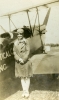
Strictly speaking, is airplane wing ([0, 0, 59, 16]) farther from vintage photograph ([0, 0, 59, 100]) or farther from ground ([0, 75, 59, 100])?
ground ([0, 75, 59, 100])

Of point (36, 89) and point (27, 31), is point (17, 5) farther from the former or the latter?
point (36, 89)

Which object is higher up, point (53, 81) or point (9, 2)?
point (9, 2)

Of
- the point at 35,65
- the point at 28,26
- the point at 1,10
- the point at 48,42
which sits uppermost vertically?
the point at 1,10

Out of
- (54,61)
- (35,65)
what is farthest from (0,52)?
(54,61)

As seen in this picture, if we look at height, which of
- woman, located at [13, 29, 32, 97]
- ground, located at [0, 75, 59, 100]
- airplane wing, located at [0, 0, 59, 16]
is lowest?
ground, located at [0, 75, 59, 100]

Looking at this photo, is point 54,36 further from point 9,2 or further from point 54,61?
point 9,2

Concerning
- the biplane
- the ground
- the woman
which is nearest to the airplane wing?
the biplane

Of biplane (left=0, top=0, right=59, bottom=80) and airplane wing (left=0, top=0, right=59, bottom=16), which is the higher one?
airplane wing (left=0, top=0, right=59, bottom=16)
